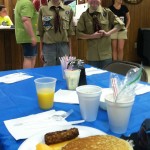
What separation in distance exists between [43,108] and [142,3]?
5576 mm

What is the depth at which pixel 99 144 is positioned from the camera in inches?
31.1

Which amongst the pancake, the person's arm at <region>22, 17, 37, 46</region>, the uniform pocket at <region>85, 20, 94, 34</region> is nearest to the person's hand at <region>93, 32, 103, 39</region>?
the uniform pocket at <region>85, 20, 94, 34</region>

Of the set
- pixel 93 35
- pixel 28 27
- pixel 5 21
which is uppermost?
pixel 5 21

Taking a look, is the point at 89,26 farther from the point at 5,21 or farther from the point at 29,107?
the point at 5,21

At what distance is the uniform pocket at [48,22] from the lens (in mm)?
3029

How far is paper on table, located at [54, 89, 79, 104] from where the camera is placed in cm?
135

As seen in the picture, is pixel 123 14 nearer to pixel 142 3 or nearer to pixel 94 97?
pixel 142 3

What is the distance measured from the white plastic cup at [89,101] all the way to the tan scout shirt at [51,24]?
2.04 m

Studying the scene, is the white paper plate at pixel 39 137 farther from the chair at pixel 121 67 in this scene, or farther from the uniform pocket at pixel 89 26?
the uniform pocket at pixel 89 26

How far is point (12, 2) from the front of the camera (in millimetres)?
6031

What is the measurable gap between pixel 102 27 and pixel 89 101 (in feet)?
6.81

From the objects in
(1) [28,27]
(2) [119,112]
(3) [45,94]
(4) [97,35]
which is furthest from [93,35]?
(2) [119,112]

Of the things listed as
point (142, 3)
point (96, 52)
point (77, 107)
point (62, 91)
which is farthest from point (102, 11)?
point (142, 3)

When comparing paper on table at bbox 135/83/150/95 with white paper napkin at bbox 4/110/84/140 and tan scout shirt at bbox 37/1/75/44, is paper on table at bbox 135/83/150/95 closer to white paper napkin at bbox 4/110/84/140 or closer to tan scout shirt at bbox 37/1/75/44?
white paper napkin at bbox 4/110/84/140
